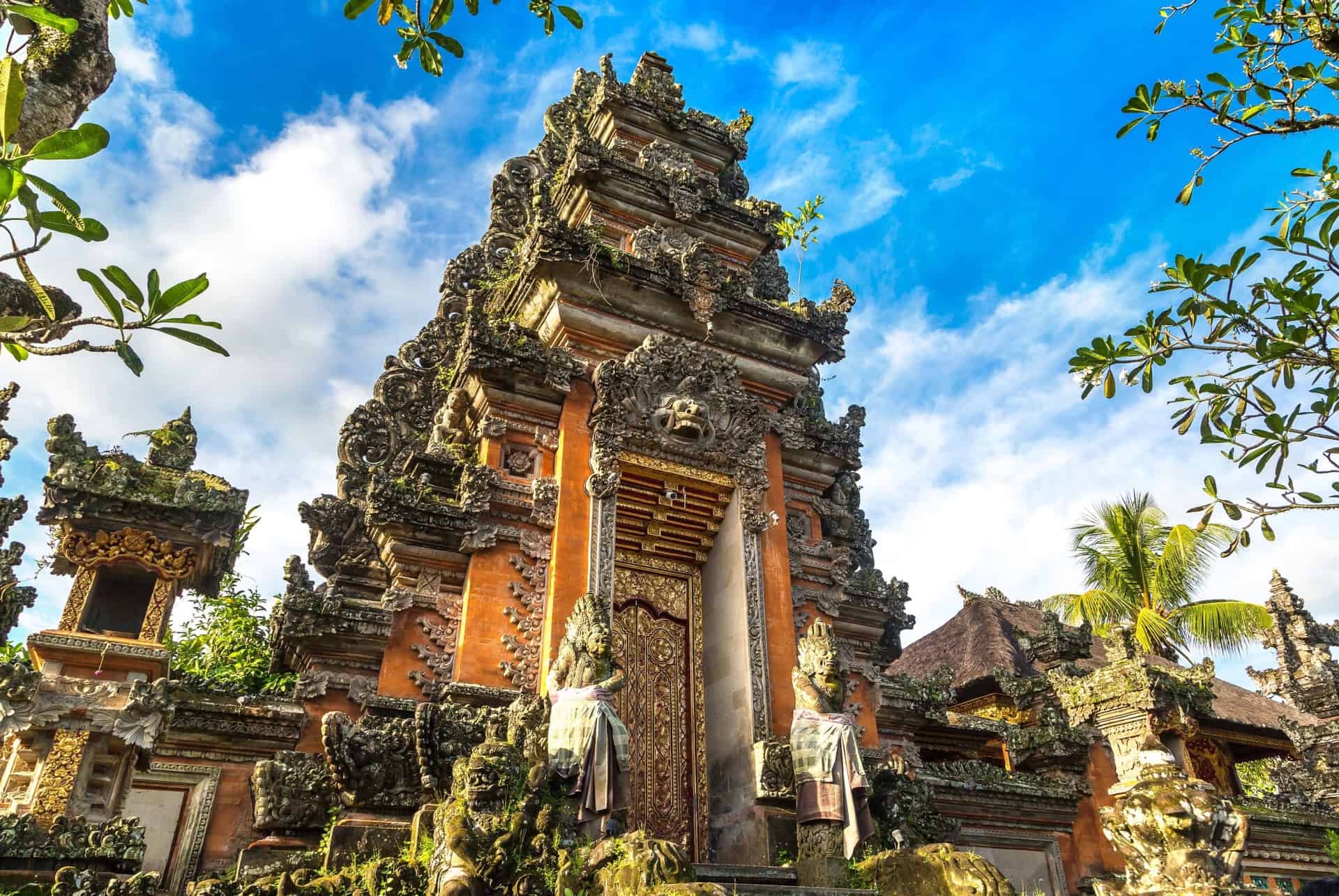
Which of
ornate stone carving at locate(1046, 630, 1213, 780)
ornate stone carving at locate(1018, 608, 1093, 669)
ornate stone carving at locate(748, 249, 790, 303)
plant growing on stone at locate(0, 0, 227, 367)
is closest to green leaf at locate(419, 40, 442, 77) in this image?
plant growing on stone at locate(0, 0, 227, 367)

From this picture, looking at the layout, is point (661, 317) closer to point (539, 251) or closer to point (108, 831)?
point (539, 251)

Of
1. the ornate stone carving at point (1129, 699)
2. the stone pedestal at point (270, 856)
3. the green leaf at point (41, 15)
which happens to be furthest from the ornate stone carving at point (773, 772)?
the green leaf at point (41, 15)

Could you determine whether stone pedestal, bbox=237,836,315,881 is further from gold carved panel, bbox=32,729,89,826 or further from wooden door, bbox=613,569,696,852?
wooden door, bbox=613,569,696,852

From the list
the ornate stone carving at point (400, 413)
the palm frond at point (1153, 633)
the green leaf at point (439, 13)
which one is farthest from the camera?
the palm frond at point (1153, 633)

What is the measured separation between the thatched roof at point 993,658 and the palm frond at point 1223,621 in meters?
1.31

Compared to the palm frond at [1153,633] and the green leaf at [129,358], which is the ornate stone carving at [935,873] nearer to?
the green leaf at [129,358]

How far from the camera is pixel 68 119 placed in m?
5.39

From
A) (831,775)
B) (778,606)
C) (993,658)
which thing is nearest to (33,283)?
(831,775)

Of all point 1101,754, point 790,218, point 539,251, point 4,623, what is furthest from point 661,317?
point 1101,754

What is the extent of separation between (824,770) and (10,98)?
7.22 meters

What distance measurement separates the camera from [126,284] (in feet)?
9.74

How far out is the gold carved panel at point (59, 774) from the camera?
6.88m

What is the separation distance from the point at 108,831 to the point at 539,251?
6.88 meters

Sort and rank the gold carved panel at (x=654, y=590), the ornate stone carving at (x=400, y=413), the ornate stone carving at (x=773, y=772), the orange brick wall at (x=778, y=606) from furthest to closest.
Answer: the ornate stone carving at (x=400, y=413) < the gold carved panel at (x=654, y=590) < the orange brick wall at (x=778, y=606) < the ornate stone carving at (x=773, y=772)
